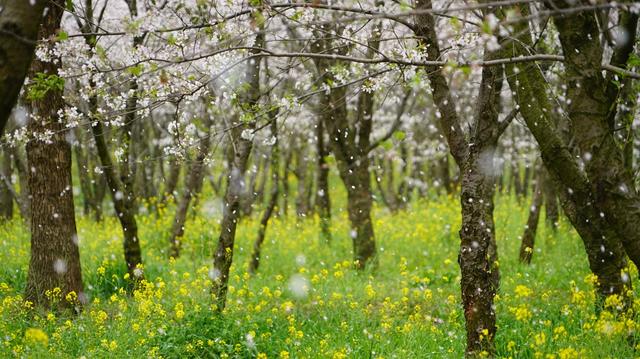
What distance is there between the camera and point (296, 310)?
779 centimetres

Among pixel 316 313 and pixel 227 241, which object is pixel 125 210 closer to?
pixel 227 241

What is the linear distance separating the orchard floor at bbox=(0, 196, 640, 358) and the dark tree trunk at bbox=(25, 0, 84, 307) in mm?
368

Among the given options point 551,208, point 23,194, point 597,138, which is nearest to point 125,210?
point 597,138

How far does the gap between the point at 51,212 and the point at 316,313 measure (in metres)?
3.61

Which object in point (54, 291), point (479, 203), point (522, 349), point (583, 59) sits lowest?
point (522, 349)

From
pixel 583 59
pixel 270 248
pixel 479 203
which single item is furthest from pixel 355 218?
pixel 583 59

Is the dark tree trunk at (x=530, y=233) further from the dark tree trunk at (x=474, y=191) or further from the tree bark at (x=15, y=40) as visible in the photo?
the tree bark at (x=15, y=40)

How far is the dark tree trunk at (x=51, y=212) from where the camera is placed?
7.30 metres

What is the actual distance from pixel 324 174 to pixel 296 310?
8081mm

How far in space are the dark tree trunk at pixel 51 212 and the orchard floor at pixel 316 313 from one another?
0.37m

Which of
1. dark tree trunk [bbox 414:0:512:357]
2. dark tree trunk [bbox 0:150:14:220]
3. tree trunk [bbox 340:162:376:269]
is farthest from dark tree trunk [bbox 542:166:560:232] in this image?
dark tree trunk [bbox 0:150:14:220]

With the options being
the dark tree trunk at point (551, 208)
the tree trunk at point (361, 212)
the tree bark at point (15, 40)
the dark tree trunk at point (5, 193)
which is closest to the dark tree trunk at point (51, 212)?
the tree bark at point (15, 40)

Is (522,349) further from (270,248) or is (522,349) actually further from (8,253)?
(8,253)

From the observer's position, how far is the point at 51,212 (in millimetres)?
7469
